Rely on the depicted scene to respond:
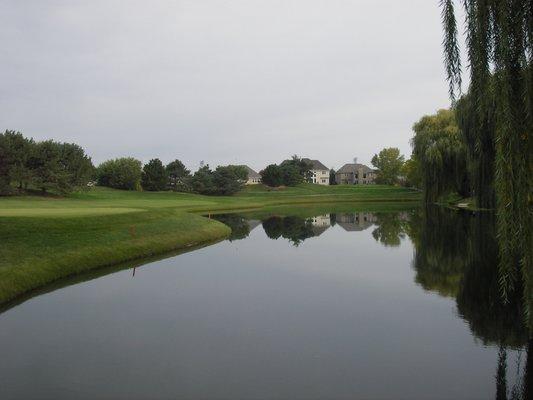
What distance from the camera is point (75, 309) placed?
1285 centimetres

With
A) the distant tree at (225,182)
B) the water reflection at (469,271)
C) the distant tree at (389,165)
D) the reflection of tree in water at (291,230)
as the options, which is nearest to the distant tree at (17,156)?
the water reflection at (469,271)

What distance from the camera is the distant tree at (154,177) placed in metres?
85.0

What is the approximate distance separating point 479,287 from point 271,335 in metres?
8.46

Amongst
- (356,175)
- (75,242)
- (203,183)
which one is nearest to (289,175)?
(203,183)

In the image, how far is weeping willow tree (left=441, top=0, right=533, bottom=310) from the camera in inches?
235

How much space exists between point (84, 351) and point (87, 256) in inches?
396

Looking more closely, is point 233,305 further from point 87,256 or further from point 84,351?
point 87,256

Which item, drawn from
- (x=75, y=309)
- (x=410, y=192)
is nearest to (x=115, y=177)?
(x=410, y=192)

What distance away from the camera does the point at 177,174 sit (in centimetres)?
9138

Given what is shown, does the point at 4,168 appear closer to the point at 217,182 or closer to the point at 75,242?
the point at 217,182

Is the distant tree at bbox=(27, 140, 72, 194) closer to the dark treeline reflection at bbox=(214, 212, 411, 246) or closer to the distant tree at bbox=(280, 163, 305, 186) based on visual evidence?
the dark treeline reflection at bbox=(214, 212, 411, 246)

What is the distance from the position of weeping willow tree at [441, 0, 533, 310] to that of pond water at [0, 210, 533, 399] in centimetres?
337

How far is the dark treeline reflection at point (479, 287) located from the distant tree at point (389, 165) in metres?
90.2

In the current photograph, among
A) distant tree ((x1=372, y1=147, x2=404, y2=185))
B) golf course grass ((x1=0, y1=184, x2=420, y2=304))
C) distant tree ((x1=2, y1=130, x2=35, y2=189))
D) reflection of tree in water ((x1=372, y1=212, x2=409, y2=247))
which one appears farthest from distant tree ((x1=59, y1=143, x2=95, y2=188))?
distant tree ((x1=372, y1=147, x2=404, y2=185))
